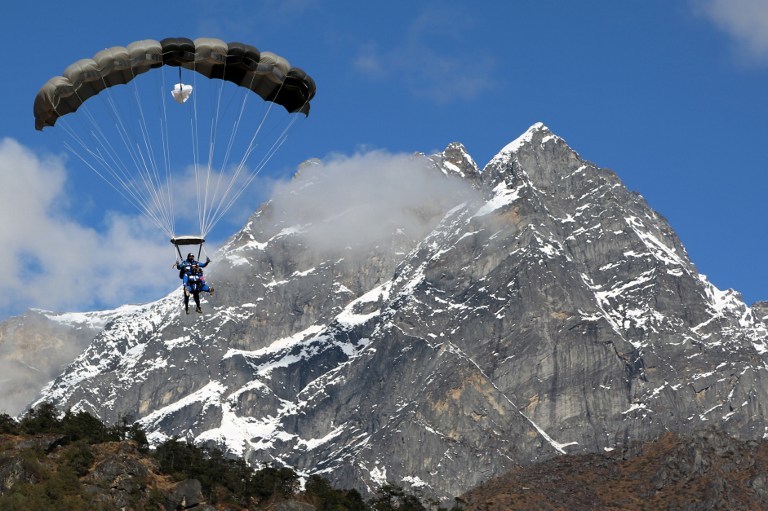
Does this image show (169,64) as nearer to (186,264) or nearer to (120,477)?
(186,264)

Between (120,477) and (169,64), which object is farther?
(120,477)

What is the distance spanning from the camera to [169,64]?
249 ft

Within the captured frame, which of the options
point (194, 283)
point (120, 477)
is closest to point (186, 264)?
point (194, 283)

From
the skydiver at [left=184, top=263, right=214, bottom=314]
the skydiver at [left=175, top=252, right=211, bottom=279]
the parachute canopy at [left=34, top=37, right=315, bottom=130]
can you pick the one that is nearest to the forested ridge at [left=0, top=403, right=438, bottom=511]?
the skydiver at [left=184, top=263, right=214, bottom=314]

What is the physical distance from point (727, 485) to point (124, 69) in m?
135

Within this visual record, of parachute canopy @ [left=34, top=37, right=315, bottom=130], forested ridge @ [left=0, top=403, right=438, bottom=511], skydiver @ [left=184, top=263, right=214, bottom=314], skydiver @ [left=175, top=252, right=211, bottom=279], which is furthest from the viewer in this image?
forested ridge @ [left=0, top=403, right=438, bottom=511]

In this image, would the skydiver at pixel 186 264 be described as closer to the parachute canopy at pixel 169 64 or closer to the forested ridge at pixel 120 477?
the parachute canopy at pixel 169 64

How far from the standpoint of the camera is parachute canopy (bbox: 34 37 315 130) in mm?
74125

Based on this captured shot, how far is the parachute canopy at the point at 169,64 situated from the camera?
7412 centimetres

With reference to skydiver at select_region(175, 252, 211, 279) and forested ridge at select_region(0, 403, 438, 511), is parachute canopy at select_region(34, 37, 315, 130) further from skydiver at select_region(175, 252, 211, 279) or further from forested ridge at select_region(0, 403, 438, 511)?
forested ridge at select_region(0, 403, 438, 511)

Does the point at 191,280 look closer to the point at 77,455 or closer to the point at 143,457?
the point at 77,455

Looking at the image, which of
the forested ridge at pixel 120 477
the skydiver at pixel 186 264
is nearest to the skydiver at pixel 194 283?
the skydiver at pixel 186 264

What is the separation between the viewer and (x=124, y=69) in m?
74.6

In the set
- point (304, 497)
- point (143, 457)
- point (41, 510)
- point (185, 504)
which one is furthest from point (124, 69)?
point (304, 497)
